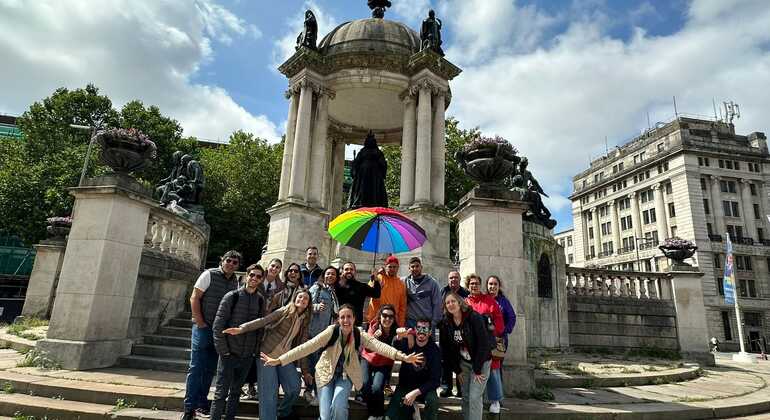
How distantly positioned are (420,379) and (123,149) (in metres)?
6.90

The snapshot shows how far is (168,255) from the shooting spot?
31.7 feet

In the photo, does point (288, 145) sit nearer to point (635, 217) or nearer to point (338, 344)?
point (338, 344)

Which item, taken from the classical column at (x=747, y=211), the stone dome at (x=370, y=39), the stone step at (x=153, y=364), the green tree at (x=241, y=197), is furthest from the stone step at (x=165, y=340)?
the classical column at (x=747, y=211)

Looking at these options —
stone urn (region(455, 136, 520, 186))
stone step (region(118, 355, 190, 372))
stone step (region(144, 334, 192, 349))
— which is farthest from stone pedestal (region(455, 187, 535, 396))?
stone step (region(144, 334, 192, 349))

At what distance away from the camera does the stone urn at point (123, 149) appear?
734 cm

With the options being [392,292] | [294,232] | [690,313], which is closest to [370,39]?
[294,232]

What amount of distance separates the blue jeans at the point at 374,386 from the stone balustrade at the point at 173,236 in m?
6.70

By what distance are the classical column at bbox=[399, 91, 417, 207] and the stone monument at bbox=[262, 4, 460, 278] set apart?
0.11ft

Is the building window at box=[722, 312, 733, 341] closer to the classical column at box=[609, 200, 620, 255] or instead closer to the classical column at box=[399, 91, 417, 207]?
the classical column at box=[609, 200, 620, 255]

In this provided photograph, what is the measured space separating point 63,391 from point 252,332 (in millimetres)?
2982

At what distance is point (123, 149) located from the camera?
7453 millimetres

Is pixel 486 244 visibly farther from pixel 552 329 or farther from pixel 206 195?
pixel 206 195

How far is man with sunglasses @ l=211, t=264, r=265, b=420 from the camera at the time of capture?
14.6 feet

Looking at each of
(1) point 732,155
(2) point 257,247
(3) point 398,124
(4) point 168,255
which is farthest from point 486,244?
(1) point 732,155
